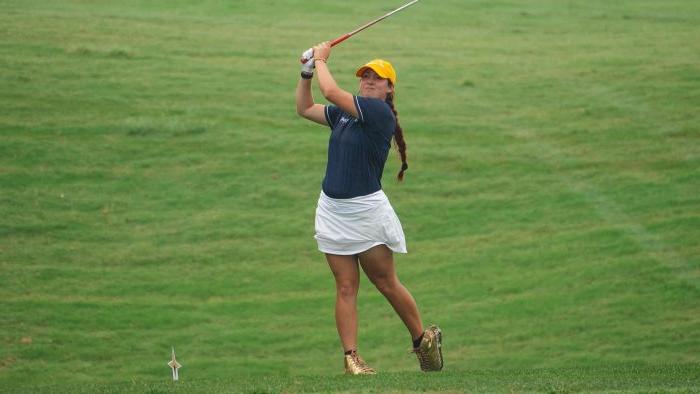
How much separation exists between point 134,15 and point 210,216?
12156mm

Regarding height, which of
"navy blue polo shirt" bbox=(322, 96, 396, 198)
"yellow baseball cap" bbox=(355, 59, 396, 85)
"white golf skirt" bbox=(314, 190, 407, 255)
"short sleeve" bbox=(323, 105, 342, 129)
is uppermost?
"yellow baseball cap" bbox=(355, 59, 396, 85)

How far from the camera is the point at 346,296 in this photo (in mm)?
9984

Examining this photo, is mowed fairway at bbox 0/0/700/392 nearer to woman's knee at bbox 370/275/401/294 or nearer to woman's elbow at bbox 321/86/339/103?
woman's knee at bbox 370/275/401/294

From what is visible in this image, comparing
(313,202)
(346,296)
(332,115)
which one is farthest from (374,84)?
(313,202)

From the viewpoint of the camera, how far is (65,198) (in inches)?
819

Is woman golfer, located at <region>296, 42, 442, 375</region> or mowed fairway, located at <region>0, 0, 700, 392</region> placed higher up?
woman golfer, located at <region>296, 42, 442, 375</region>

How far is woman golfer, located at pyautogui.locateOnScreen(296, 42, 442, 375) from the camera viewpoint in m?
9.64

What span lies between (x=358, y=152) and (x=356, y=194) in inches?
12.6

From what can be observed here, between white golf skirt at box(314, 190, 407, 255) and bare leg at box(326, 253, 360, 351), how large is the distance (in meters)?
0.11

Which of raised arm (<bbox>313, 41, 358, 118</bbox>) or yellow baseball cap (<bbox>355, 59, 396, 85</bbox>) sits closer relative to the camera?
raised arm (<bbox>313, 41, 358, 118</bbox>)

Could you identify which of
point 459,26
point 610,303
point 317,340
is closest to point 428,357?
point 317,340

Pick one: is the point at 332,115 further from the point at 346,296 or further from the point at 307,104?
the point at 346,296

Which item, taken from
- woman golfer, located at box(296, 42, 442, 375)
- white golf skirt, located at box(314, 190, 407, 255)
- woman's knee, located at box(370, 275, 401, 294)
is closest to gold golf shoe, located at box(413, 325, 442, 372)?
woman golfer, located at box(296, 42, 442, 375)

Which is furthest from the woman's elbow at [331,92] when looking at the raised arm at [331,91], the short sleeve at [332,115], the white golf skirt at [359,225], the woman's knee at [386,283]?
the woman's knee at [386,283]
